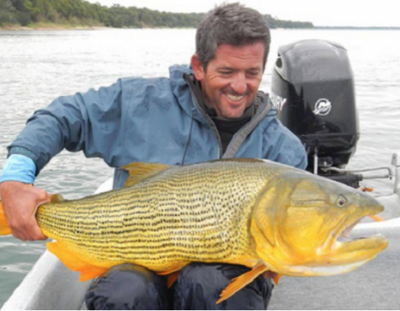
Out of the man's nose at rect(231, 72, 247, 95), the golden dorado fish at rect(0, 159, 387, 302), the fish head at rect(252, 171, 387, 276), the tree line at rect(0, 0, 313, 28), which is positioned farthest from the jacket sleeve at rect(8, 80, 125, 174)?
the tree line at rect(0, 0, 313, 28)

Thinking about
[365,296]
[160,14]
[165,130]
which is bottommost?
[160,14]

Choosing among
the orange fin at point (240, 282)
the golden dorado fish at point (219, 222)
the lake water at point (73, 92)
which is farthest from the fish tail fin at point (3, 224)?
the lake water at point (73, 92)

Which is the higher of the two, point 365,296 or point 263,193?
point 263,193

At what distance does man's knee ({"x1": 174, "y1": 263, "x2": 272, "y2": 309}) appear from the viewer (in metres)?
2.30

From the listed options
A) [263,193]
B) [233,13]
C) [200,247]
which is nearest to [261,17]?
[233,13]

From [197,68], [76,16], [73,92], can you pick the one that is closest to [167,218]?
[197,68]

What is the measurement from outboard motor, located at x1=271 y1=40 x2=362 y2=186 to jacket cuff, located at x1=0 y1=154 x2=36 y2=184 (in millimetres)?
2910

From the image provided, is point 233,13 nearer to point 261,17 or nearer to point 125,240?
point 261,17

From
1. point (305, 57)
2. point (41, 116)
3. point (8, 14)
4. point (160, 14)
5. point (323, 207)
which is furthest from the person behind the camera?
point (160, 14)

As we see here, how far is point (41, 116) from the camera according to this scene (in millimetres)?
2957

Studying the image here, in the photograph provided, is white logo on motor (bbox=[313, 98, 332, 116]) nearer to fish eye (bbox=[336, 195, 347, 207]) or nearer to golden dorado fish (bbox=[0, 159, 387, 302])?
golden dorado fish (bbox=[0, 159, 387, 302])

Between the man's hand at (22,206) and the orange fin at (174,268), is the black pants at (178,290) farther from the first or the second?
the man's hand at (22,206)

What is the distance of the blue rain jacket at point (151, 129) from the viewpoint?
3.05 metres

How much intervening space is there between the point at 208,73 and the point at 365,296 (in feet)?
5.79
